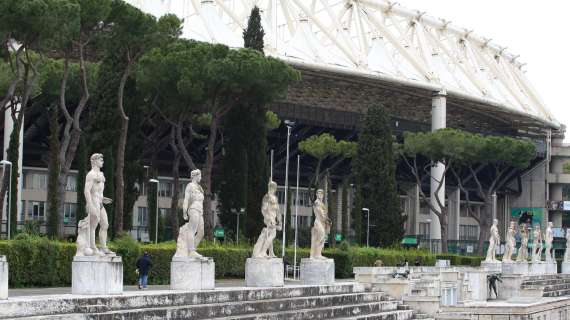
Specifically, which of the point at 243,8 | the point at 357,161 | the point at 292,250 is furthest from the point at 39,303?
the point at 243,8

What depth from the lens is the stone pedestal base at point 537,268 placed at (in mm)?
61047

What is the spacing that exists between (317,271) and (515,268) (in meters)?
29.6

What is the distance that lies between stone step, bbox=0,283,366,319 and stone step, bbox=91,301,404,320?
317 millimetres

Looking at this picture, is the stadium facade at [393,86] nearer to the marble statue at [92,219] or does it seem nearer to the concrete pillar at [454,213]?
the concrete pillar at [454,213]

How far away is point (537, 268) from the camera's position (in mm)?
62969

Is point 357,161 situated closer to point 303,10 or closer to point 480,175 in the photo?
point 303,10

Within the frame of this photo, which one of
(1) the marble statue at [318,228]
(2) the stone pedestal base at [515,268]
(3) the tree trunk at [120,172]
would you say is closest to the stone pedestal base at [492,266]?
(2) the stone pedestal base at [515,268]

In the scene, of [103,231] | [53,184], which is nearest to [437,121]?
[53,184]

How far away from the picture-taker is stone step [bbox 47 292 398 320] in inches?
761

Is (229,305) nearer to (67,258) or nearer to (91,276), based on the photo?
(91,276)

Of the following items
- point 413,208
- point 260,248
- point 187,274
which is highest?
point 413,208

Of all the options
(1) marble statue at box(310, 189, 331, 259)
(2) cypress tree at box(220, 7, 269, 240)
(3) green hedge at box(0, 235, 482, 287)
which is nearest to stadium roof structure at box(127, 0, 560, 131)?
(2) cypress tree at box(220, 7, 269, 240)

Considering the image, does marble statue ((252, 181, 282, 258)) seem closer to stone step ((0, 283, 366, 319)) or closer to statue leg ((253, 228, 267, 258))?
statue leg ((253, 228, 267, 258))

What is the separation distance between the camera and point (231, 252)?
39.9m
